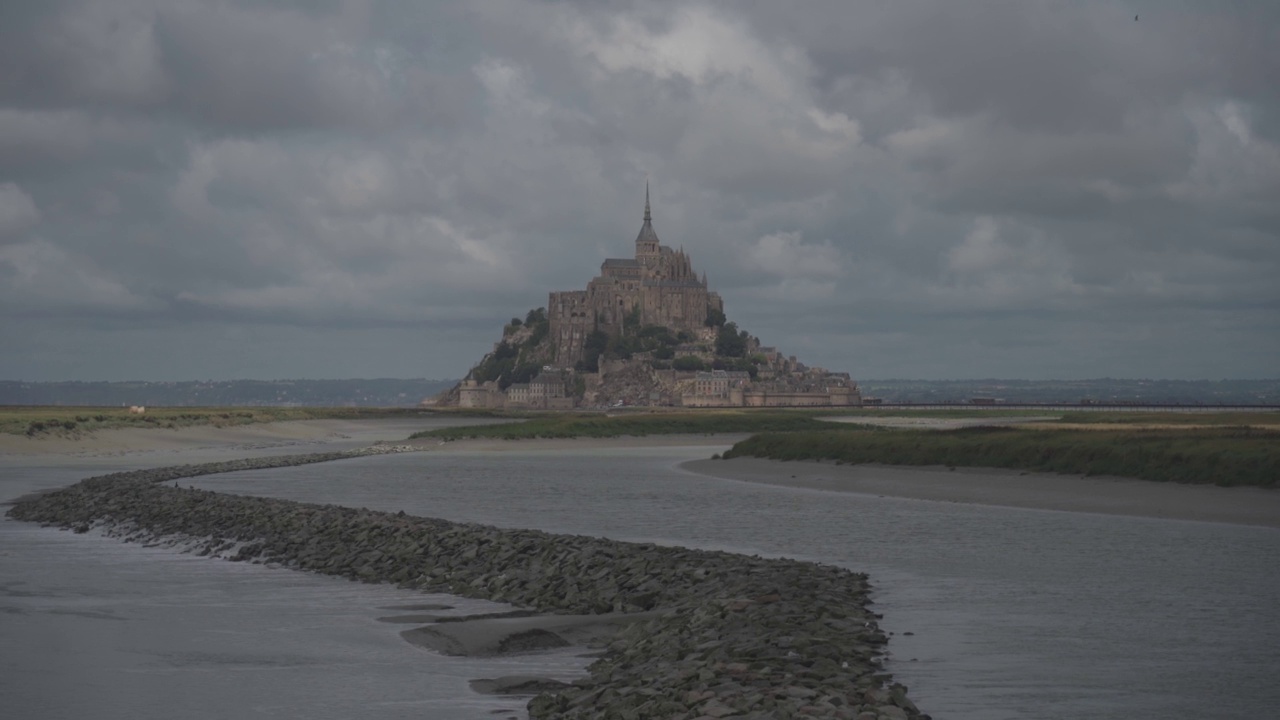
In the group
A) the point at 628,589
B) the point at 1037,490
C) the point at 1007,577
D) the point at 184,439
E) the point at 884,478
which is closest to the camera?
the point at 628,589

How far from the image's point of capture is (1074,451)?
3859 cm

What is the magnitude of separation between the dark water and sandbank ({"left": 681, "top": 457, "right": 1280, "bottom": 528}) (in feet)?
3.93

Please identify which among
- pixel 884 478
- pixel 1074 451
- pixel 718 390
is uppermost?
pixel 718 390

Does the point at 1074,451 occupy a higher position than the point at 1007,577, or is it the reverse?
the point at 1074,451

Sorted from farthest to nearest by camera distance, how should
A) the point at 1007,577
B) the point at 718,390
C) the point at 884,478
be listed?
the point at 718,390 → the point at 884,478 → the point at 1007,577

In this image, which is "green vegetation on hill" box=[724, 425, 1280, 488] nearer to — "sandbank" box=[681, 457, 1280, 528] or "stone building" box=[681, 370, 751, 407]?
"sandbank" box=[681, 457, 1280, 528]

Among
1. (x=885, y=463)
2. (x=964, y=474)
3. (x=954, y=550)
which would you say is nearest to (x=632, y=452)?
(x=885, y=463)

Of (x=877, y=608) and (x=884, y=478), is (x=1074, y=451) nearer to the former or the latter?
(x=884, y=478)

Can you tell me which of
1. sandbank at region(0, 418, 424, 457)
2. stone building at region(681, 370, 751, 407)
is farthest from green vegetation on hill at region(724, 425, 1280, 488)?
stone building at region(681, 370, 751, 407)

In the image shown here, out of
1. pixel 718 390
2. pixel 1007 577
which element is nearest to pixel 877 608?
pixel 1007 577

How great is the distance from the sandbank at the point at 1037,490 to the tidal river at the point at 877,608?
141cm

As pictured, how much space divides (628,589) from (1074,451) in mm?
23811

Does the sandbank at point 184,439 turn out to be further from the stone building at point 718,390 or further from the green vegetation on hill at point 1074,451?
the stone building at point 718,390

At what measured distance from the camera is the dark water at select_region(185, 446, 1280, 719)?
1253 cm
